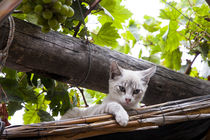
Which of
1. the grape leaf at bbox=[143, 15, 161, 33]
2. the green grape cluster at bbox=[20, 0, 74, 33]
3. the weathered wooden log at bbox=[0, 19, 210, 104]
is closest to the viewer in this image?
the green grape cluster at bbox=[20, 0, 74, 33]

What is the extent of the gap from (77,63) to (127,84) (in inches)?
14.3

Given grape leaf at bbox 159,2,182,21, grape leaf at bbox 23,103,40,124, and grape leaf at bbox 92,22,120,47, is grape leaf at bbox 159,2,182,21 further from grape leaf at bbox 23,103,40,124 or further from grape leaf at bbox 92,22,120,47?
grape leaf at bbox 23,103,40,124

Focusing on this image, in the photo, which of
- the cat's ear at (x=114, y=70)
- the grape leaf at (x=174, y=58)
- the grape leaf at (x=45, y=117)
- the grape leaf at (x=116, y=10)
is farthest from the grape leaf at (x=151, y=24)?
the grape leaf at (x=45, y=117)

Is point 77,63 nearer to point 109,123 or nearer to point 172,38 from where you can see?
point 109,123

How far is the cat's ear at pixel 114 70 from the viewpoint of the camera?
1491 mm

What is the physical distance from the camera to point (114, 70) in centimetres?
154

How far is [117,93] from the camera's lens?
155 centimetres

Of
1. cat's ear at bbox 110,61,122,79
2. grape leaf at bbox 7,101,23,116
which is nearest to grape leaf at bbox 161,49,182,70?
cat's ear at bbox 110,61,122,79

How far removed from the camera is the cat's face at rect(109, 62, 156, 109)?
59.9 inches

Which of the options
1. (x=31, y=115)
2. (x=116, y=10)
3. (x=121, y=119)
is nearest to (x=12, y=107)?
(x=31, y=115)

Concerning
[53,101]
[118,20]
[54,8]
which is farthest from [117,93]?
[54,8]

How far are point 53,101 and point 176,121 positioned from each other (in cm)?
80

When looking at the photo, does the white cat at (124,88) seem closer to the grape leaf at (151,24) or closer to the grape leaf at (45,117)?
the grape leaf at (45,117)

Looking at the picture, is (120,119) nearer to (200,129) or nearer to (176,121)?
(176,121)
